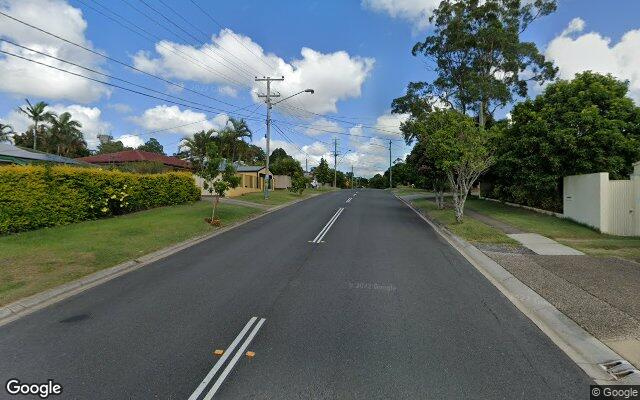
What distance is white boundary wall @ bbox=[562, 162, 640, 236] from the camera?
47.7 feet

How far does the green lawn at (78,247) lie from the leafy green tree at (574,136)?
1504 centimetres

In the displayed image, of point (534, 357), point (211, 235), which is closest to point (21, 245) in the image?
point (211, 235)

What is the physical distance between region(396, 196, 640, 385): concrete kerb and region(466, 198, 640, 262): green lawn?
406cm

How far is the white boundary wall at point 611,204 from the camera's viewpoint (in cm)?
1452

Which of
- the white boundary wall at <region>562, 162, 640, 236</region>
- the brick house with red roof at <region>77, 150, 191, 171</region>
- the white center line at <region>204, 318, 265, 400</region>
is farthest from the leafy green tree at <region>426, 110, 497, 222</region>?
the brick house with red roof at <region>77, 150, 191, 171</region>

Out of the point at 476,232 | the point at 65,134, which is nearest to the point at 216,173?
the point at 476,232

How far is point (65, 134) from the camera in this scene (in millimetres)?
50312

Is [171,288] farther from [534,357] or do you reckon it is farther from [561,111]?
[561,111]

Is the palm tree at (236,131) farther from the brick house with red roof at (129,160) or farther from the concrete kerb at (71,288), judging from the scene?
the concrete kerb at (71,288)

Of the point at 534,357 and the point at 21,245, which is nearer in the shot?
the point at 534,357

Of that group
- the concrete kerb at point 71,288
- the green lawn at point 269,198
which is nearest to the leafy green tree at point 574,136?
the concrete kerb at point 71,288

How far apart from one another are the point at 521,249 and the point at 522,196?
11.2 metres

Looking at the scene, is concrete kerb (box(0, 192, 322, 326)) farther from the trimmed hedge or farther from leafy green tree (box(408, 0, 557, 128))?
leafy green tree (box(408, 0, 557, 128))

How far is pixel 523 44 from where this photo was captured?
30891 millimetres
